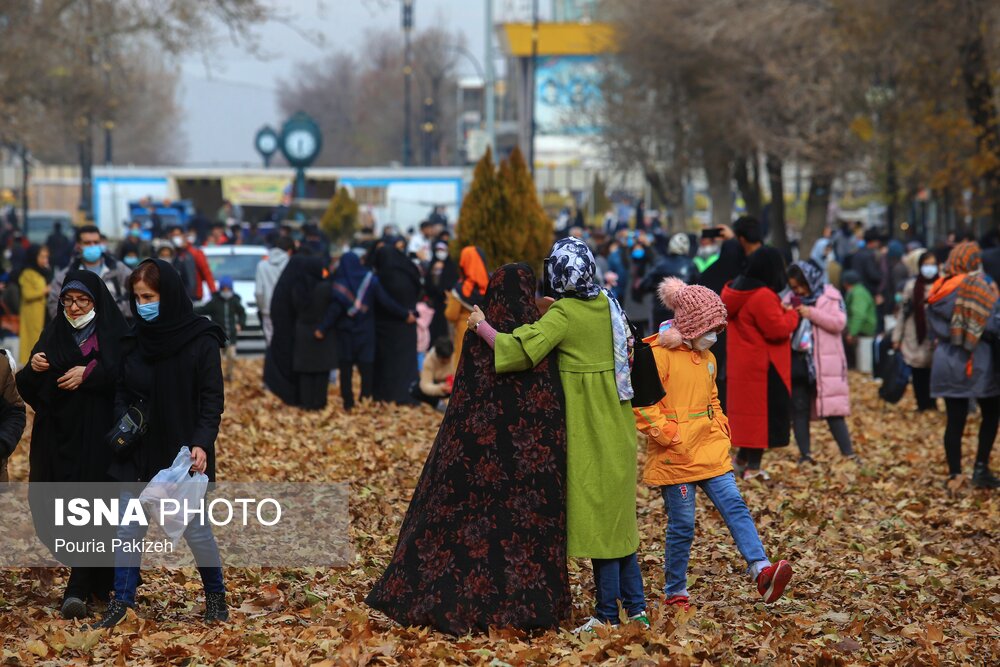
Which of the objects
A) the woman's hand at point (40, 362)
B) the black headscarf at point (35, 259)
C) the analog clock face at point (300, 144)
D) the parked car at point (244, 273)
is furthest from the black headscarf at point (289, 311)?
the analog clock face at point (300, 144)

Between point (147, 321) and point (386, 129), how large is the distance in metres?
124

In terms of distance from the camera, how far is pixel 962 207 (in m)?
29.0

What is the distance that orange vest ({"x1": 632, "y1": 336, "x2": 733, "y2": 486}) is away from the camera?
7.72 metres

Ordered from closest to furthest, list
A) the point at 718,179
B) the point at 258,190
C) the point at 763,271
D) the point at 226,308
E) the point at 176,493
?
the point at 176,493 < the point at 763,271 < the point at 226,308 < the point at 718,179 < the point at 258,190

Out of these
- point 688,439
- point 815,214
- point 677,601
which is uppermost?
point 688,439

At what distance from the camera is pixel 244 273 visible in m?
24.8

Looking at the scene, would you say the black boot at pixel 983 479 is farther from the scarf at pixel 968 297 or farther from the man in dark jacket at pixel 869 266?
the man in dark jacket at pixel 869 266

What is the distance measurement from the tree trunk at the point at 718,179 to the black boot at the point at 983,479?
39647 mm

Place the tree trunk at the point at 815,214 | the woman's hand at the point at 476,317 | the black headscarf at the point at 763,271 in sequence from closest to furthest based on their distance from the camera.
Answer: the woman's hand at the point at 476,317 < the black headscarf at the point at 763,271 < the tree trunk at the point at 815,214

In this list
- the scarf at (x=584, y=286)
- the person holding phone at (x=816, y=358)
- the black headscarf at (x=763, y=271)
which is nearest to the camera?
the scarf at (x=584, y=286)

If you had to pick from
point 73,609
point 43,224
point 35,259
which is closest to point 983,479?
point 73,609

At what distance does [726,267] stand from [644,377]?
4.76 meters

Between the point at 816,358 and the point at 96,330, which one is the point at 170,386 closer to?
the point at 96,330

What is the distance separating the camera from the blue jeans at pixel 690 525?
780 cm
